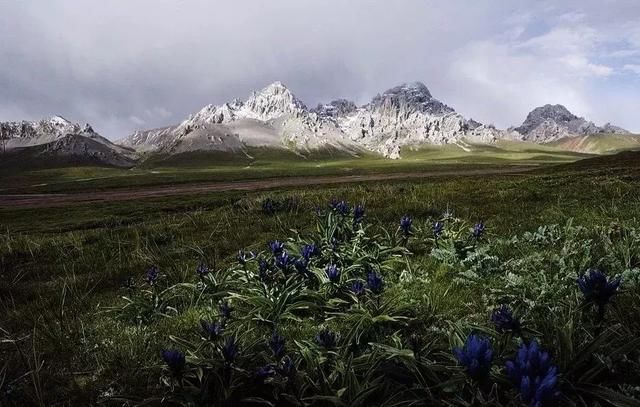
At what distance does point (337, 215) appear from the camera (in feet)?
28.0

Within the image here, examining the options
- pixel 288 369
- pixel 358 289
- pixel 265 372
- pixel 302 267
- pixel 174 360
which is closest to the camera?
pixel 174 360

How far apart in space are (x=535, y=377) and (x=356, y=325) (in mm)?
1995

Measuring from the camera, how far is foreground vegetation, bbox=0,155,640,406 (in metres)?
3.07

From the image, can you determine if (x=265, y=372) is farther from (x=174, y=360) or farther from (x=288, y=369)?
(x=174, y=360)

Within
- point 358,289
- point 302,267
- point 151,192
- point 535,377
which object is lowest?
point 151,192

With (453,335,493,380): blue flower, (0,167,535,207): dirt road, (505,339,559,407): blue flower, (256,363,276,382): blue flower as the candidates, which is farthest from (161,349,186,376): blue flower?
(0,167,535,207): dirt road

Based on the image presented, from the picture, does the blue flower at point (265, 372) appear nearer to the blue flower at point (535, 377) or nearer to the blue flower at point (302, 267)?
the blue flower at point (535, 377)

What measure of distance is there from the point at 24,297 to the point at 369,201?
34.4ft

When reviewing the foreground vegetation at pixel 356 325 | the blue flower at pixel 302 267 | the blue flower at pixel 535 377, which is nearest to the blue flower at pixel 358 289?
the foreground vegetation at pixel 356 325

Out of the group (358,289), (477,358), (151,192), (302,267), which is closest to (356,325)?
(358,289)

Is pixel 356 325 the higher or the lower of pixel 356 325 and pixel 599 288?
the lower

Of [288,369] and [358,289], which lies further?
[358,289]

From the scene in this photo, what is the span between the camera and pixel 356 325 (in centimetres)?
411

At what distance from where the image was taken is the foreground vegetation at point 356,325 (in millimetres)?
3072
